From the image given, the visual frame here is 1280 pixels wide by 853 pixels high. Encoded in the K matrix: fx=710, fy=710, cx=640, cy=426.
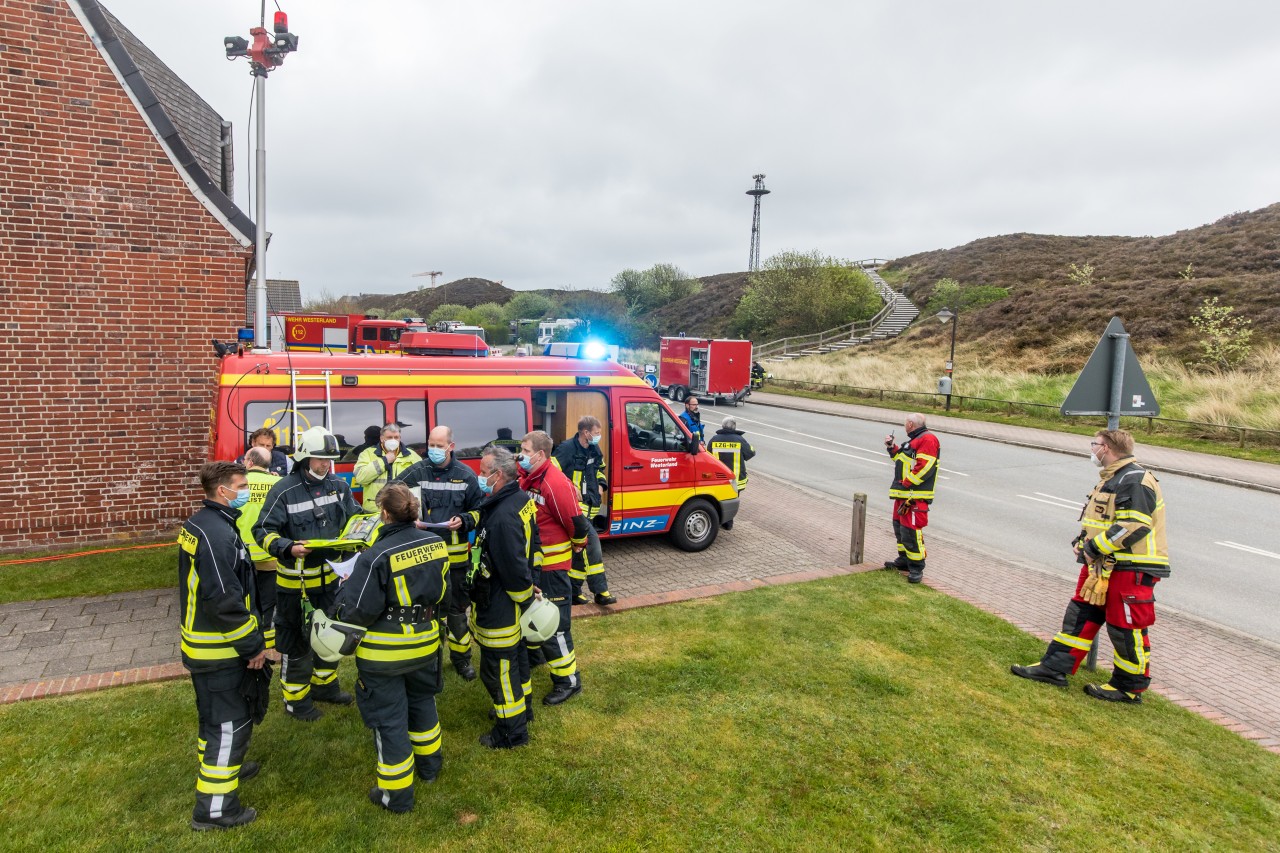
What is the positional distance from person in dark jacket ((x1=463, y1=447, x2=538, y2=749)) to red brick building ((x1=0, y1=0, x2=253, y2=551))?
6252 millimetres

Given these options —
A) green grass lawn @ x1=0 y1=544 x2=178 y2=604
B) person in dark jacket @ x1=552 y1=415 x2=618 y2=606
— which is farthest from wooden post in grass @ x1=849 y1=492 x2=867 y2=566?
green grass lawn @ x1=0 y1=544 x2=178 y2=604

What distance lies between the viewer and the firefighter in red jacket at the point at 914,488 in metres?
7.45

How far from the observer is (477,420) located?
757 centimetres

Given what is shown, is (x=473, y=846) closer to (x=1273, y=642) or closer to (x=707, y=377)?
(x=1273, y=642)

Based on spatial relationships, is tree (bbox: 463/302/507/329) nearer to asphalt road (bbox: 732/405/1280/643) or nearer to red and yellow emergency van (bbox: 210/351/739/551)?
asphalt road (bbox: 732/405/1280/643)

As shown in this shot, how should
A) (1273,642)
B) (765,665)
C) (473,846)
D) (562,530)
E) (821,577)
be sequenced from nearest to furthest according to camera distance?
(473,846), (562,530), (765,665), (1273,642), (821,577)

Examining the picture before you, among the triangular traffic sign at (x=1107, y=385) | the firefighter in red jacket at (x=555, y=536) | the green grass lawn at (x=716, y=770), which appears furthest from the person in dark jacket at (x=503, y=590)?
the triangular traffic sign at (x=1107, y=385)

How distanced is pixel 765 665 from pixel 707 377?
24690mm

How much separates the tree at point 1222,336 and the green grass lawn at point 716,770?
28503mm

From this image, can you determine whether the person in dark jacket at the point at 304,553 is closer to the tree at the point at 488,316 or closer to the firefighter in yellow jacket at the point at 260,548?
the firefighter in yellow jacket at the point at 260,548

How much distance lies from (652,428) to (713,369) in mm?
21305

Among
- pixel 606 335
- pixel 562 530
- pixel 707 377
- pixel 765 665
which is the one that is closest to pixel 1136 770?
pixel 765 665

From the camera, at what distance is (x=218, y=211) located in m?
8.64

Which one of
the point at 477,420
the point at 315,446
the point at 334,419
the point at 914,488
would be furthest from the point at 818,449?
the point at 315,446
